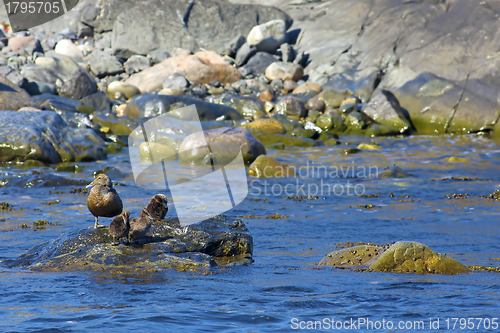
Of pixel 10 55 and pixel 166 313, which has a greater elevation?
pixel 10 55

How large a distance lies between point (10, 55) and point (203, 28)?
11.9 metres

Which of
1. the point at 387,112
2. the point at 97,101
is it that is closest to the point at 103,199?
the point at 387,112

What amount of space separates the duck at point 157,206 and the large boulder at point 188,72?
67.6ft

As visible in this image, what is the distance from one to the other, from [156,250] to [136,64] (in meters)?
24.8

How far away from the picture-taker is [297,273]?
530cm

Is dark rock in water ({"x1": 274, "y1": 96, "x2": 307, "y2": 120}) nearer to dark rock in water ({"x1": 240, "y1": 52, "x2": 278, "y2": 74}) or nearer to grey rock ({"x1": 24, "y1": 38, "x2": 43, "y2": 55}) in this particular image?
dark rock in water ({"x1": 240, "y1": 52, "x2": 278, "y2": 74})

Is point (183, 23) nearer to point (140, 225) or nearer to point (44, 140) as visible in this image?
point (44, 140)

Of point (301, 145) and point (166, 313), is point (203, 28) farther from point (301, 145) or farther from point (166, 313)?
point (166, 313)

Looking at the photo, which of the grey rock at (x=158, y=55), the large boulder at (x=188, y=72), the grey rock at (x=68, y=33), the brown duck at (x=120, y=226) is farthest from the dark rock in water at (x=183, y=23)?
the brown duck at (x=120, y=226)

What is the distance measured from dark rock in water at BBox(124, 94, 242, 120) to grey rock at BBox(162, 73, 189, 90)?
490cm

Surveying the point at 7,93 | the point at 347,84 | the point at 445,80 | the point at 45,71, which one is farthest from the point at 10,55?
the point at 445,80

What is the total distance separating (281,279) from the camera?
5.04 meters

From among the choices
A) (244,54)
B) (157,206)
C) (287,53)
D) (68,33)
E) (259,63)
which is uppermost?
(68,33)

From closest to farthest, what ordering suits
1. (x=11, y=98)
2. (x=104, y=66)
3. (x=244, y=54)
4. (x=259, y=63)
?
(x=11, y=98) < (x=104, y=66) < (x=259, y=63) < (x=244, y=54)
